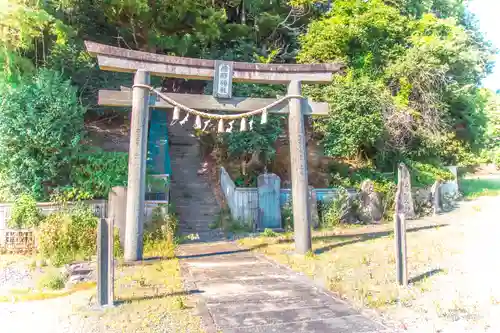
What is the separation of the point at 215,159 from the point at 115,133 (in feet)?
14.4

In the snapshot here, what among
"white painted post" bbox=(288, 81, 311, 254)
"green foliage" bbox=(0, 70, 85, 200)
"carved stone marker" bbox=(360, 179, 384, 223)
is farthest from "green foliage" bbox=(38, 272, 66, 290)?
"carved stone marker" bbox=(360, 179, 384, 223)

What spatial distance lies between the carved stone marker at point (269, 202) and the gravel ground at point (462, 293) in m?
4.34

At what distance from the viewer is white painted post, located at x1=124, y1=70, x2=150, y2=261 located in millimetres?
7328

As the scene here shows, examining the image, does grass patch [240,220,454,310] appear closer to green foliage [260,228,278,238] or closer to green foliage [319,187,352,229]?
green foliage [260,228,278,238]

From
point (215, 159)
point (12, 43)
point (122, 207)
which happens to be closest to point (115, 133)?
point (215, 159)

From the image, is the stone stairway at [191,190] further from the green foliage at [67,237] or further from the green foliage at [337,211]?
the green foliage at [337,211]

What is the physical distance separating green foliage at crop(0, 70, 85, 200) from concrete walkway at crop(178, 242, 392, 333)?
3.80 meters

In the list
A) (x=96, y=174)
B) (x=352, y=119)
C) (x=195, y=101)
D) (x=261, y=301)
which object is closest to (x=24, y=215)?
(x=96, y=174)

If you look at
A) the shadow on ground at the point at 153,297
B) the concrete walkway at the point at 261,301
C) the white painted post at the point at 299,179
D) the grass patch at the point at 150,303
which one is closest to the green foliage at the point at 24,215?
the grass patch at the point at 150,303

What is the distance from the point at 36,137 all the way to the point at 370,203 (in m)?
9.56

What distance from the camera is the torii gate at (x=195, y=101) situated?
737 centimetres

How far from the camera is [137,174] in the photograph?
7.45 metres

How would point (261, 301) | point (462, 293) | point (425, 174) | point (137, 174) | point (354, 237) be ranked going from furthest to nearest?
point (425, 174) < point (354, 237) < point (137, 174) < point (462, 293) < point (261, 301)

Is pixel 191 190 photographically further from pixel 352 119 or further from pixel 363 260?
pixel 363 260
